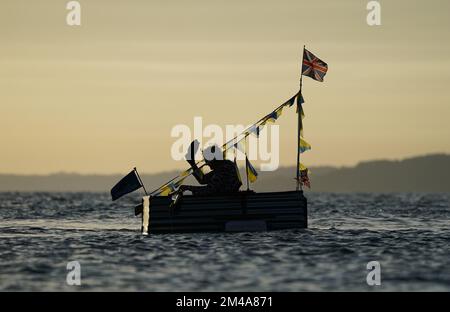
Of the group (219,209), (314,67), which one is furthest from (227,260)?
(314,67)

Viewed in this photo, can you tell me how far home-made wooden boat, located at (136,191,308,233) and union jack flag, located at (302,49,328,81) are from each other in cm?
467

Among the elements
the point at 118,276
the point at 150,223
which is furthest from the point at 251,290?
the point at 150,223

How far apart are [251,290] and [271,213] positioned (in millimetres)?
12166

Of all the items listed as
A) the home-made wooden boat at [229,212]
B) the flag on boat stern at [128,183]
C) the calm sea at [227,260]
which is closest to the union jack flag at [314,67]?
the home-made wooden boat at [229,212]

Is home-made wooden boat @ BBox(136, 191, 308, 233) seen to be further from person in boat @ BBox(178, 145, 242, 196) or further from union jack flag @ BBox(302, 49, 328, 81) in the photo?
union jack flag @ BBox(302, 49, 328, 81)

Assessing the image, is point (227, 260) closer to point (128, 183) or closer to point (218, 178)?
point (218, 178)

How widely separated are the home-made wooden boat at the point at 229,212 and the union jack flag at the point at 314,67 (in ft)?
15.3

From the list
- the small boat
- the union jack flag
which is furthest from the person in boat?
the union jack flag

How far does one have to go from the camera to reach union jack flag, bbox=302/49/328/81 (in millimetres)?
33344

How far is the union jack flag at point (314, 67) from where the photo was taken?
3334cm

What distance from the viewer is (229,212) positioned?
105 feet

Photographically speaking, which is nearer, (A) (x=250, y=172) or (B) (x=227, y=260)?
(B) (x=227, y=260)

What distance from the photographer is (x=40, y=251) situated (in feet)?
93.5

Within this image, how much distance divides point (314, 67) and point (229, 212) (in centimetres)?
645
